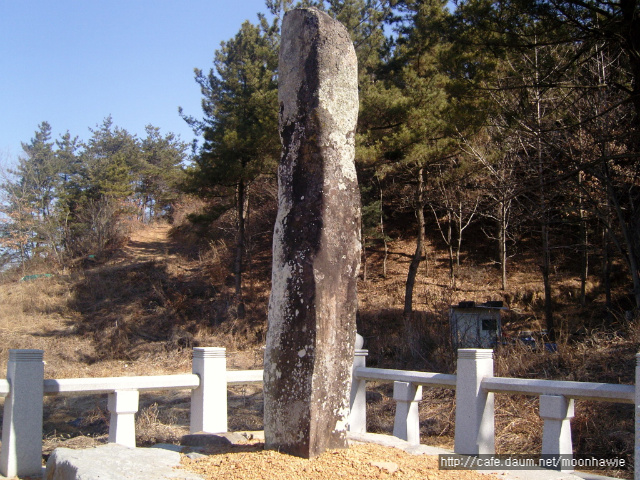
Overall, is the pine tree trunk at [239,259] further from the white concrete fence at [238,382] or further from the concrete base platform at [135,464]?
the concrete base platform at [135,464]

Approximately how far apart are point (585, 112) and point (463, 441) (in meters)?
10.5

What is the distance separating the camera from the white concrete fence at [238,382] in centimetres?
593

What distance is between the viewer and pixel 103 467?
424 cm

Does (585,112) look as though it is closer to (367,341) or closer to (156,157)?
(367,341)

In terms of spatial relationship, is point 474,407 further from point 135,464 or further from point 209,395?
point 135,464

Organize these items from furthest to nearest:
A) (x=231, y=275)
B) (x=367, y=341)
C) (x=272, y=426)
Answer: (x=231, y=275) → (x=367, y=341) → (x=272, y=426)

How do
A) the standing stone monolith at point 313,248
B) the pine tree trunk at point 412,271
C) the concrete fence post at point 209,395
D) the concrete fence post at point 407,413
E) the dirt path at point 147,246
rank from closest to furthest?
the standing stone monolith at point 313,248, the concrete fence post at point 209,395, the concrete fence post at point 407,413, the pine tree trunk at point 412,271, the dirt path at point 147,246

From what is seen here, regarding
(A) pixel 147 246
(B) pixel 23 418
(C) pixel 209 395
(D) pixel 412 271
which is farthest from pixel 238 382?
(A) pixel 147 246

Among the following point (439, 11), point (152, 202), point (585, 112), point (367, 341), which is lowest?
point (367, 341)

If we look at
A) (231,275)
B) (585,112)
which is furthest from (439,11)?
(231,275)

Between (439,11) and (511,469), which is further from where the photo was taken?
(439,11)

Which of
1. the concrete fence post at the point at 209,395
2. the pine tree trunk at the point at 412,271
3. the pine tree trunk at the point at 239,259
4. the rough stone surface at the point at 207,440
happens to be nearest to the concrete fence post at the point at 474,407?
the rough stone surface at the point at 207,440

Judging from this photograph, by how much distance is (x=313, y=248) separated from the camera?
5168 millimetres

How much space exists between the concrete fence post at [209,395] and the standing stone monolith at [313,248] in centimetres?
236
